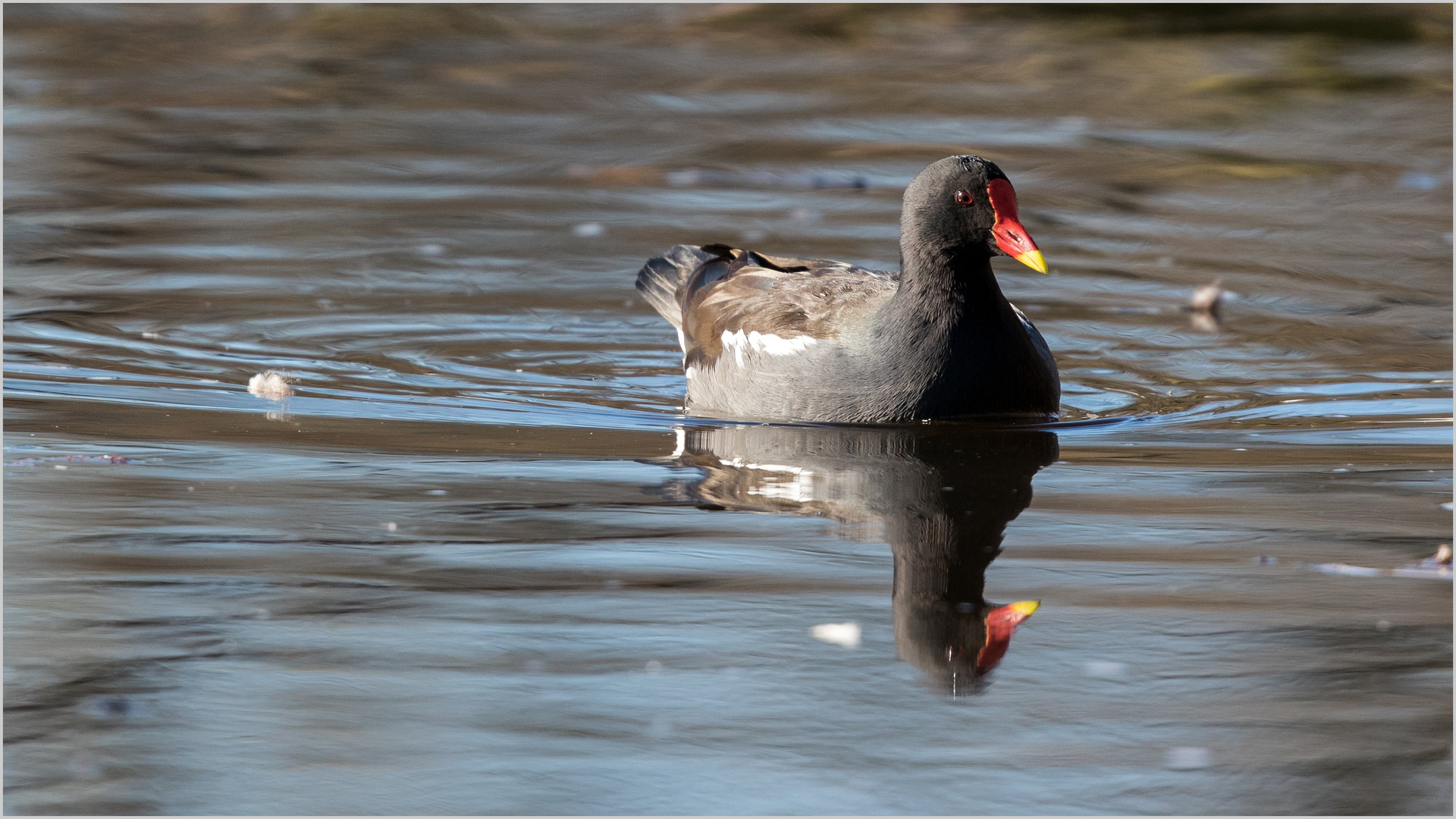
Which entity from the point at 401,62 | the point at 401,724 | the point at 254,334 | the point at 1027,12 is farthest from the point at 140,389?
the point at 1027,12

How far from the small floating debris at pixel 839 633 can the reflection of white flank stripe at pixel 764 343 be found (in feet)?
7.01

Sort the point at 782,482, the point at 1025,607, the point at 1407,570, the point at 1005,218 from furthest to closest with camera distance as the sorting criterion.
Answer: the point at 1005,218
the point at 782,482
the point at 1407,570
the point at 1025,607

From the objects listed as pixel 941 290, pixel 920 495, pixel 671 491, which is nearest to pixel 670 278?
pixel 941 290

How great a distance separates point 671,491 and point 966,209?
5.07ft

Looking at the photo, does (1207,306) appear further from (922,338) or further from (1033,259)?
(922,338)

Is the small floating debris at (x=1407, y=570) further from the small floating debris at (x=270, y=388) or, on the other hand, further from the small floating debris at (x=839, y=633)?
the small floating debris at (x=270, y=388)

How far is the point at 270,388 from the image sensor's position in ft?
20.5

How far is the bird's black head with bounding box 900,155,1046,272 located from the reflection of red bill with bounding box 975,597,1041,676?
201 cm

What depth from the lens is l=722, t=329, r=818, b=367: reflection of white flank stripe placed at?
5930 millimetres

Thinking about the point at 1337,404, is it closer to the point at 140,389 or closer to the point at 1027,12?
the point at 140,389

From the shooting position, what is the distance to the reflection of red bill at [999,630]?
12.1ft

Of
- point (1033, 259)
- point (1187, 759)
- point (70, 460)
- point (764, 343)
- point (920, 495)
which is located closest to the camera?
point (1187, 759)

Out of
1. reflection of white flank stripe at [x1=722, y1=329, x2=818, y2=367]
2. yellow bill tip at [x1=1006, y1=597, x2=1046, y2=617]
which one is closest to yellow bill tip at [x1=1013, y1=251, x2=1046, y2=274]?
reflection of white flank stripe at [x1=722, y1=329, x2=818, y2=367]

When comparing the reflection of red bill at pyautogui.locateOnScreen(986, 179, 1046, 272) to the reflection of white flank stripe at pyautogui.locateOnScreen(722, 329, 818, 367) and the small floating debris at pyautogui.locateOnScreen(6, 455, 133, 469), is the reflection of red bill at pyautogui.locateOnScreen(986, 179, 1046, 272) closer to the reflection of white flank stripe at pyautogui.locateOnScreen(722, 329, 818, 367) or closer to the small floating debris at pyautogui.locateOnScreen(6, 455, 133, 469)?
the reflection of white flank stripe at pyautogui.locateOnScreen(722, 329, 818, 367)
